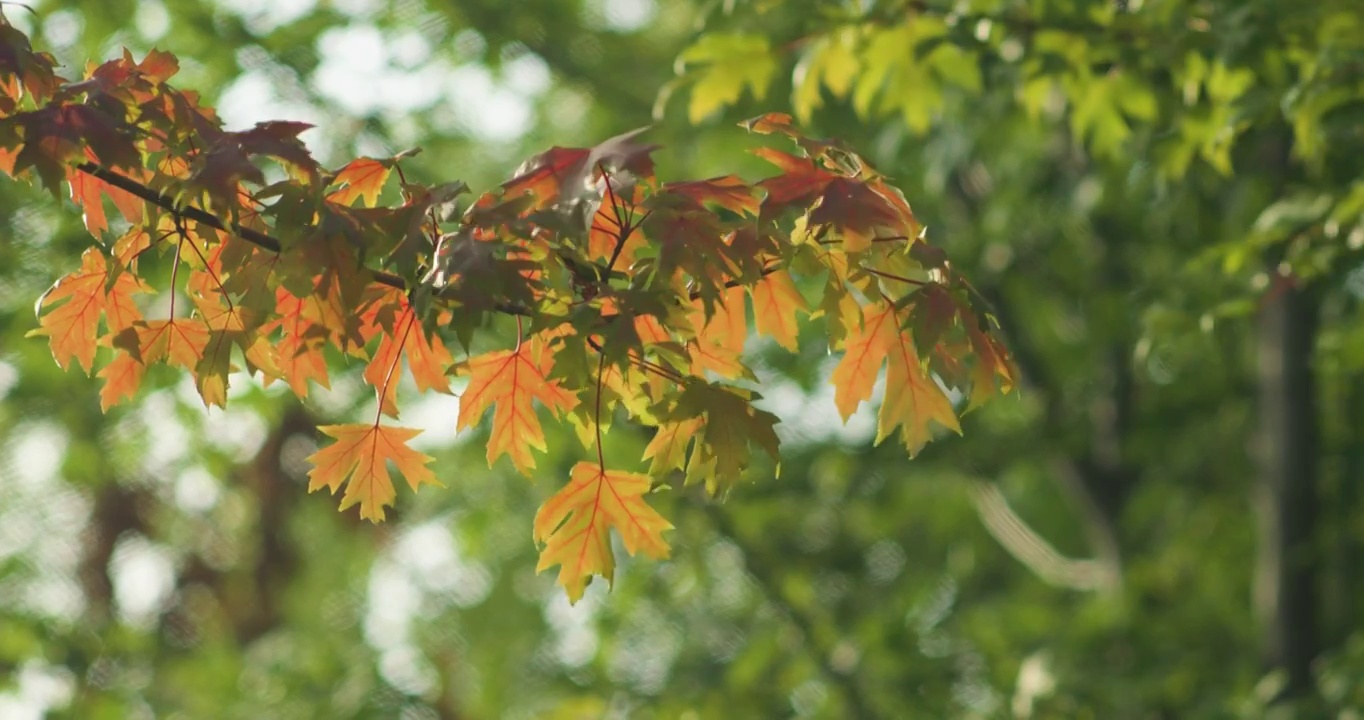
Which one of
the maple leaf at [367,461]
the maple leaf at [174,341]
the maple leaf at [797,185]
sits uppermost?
the maple leaf at [797,185]

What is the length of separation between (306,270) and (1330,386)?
15.8 feet

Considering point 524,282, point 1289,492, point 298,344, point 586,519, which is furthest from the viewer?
point 1289,492

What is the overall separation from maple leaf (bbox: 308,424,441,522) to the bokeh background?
152cm

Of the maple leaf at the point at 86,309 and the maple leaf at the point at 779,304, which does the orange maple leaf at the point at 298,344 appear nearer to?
the maple leaf at the point at 86,309

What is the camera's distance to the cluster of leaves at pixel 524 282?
1.37m

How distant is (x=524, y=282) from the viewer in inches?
53.2

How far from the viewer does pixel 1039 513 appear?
22.4ft

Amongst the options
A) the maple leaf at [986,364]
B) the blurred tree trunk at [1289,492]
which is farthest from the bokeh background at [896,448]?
the maple leaf at [986,364]

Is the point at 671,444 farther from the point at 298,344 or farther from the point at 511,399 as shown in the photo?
the point at 298,344

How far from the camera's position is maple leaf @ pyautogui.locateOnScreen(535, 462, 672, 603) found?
1.56 meters

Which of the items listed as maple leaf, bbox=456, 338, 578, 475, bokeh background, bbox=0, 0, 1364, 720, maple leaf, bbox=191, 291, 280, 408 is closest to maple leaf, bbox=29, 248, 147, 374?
maple leaf, bbox=191, 291, 280, 408

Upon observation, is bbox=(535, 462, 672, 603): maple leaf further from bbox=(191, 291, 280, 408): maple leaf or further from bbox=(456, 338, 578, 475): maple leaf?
bbox=(191, 291, 280, 408): maple leaf

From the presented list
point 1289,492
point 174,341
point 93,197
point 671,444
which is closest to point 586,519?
point 671,444

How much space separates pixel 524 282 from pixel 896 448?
4109mm
